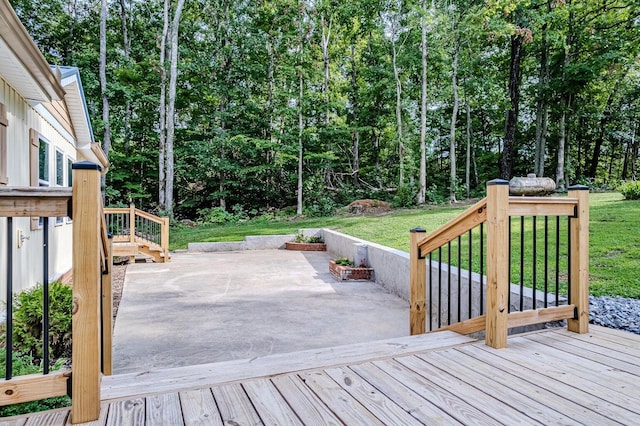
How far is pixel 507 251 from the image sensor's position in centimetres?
255


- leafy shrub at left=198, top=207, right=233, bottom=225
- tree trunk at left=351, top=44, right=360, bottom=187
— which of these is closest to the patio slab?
leafy shrub at left=198, top=207, right=233, bottom=225

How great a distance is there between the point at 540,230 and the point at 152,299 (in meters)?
6.31

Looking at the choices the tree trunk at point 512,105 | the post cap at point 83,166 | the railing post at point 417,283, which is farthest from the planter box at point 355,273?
the tree trunk at point 512,105

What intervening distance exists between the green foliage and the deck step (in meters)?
1.85

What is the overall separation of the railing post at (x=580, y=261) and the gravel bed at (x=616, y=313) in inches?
12.9

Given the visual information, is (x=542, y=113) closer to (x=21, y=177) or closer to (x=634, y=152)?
(x=634, y=152)

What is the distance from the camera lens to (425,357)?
242 centimetres

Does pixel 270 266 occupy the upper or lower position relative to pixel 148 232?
lower

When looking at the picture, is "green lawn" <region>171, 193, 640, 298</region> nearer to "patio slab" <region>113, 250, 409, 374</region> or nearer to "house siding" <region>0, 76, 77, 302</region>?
"patio slab" <region>113, 250, 409, 374</region>

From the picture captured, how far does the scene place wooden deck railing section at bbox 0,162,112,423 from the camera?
158 cm

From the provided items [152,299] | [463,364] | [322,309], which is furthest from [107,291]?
[152,299]

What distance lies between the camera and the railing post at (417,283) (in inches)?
130

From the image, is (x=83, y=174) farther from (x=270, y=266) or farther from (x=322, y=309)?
(x=270, y=266)

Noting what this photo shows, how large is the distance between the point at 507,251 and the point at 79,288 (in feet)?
7.96
